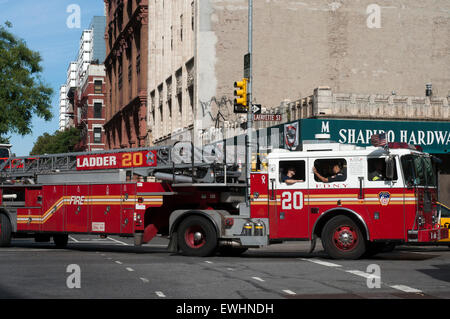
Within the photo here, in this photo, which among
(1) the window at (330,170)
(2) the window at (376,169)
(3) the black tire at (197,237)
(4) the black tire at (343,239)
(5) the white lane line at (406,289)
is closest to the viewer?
(5) the white lane line at (406,289)

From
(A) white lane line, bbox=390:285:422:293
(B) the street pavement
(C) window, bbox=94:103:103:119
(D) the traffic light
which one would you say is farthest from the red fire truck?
(C) window, bbox=94:103:103:119

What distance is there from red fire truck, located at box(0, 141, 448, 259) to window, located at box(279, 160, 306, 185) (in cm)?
3

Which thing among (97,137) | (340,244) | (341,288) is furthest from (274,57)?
(97,137)

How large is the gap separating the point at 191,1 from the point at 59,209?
85.5 feet

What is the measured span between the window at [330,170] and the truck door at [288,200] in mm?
340

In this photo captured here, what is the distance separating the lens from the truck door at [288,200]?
721 inches

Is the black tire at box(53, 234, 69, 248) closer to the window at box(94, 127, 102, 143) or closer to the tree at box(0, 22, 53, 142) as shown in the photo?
the tree at box(0, 22, 53, 142)

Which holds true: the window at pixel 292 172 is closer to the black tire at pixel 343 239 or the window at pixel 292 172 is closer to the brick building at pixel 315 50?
the black tire at pixel 343 239

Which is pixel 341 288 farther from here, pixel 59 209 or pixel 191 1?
pixel 191 1

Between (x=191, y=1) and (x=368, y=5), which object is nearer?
(x=368, y=5)

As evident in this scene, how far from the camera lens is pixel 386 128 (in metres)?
34.4

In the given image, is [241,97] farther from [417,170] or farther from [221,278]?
[221,278]

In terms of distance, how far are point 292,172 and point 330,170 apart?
Answer: 98 cm

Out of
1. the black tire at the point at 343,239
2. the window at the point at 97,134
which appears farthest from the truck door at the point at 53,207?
the window at the point at 97,134
